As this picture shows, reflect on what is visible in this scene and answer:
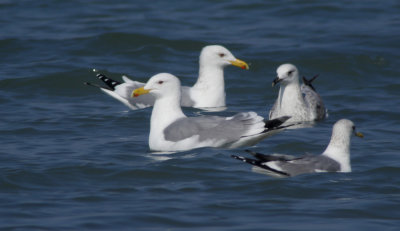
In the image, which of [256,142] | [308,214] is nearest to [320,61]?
[256,142]

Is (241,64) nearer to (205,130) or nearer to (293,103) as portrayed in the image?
(293,103)

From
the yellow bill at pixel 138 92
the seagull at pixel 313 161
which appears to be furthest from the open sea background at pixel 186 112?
the yellow bill at pixel 138 92

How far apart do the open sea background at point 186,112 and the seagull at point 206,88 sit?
0.22 m

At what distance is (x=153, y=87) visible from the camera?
9109 millimetres

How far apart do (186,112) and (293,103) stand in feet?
4.79

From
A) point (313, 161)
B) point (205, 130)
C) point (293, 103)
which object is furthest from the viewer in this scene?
point (293, 103)

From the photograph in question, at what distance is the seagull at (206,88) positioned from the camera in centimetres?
1152

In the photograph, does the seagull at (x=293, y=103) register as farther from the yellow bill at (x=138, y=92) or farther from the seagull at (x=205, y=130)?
the yellow bill at (x=138, y=92)

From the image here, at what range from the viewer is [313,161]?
767 centimetres

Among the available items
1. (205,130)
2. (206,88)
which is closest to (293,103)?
(206,88)

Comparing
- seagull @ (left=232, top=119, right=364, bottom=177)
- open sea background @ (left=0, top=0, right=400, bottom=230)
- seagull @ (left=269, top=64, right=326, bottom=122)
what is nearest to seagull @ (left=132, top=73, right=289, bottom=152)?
open sea background @ (left=0, top=0, right=400, bottom=230)

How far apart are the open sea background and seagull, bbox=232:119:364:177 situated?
3.9 inches

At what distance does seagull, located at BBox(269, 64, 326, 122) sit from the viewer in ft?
35.0

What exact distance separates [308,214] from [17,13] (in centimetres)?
1219
